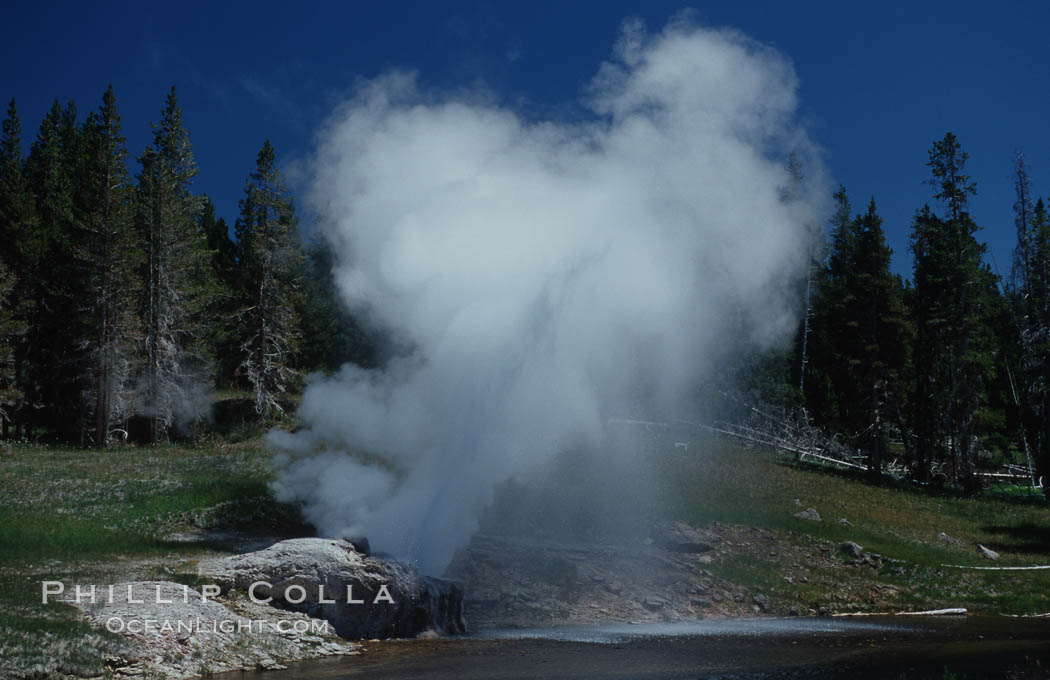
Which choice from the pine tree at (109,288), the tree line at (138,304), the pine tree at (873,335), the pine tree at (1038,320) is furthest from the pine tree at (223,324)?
the pine tree at (1038,320)

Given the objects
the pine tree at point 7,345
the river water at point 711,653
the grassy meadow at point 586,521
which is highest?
the pine tree at point 7,345

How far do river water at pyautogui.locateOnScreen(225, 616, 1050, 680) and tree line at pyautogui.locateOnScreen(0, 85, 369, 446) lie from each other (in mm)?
31557

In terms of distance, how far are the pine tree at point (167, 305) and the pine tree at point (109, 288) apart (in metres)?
1.40

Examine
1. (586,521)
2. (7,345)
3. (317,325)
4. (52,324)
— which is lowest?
(586,521)

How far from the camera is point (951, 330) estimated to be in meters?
54.2

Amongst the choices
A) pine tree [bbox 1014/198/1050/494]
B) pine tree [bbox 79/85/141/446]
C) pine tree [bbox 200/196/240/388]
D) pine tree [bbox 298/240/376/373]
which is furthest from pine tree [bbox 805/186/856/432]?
pine tree [bbox 79/85/141/446]

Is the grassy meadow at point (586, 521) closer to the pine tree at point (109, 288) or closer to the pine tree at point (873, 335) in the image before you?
the pine tree at point (109, 288)

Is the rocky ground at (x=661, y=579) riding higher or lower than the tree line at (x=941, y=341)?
lower

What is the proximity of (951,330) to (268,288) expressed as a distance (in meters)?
43.5

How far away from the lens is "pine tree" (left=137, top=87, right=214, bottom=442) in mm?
53000

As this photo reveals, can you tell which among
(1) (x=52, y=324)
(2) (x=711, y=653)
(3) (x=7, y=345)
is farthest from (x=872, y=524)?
(1) (x=52, y=324)

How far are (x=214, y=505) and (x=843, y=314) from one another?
4681cm

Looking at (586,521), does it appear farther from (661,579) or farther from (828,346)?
(828,346)

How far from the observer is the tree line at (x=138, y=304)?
1993 inches
